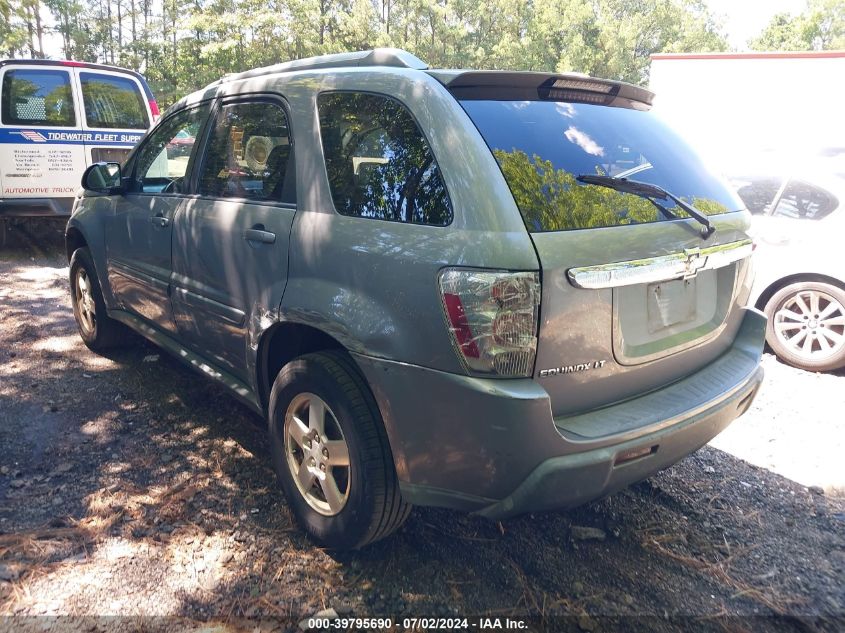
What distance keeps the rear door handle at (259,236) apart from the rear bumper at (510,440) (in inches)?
31.3

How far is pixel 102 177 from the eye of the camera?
4371mm

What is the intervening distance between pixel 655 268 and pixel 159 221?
8.76ft

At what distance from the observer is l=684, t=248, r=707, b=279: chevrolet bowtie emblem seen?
240 cm

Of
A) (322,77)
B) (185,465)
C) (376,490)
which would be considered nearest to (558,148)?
(322,77)

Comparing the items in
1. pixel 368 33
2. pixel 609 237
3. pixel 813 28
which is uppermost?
pixel 813 28

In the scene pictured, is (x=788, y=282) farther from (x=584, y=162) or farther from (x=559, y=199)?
(x=559, y=199)

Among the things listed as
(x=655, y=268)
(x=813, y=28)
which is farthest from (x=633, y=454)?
(x=813, y=28)

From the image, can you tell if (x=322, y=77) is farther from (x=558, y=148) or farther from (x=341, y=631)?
(x=341, y=631)

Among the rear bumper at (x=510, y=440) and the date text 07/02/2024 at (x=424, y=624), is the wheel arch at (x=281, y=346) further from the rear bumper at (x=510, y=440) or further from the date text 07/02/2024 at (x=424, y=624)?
the date text 07/02/2024 at (x=424, y=624)

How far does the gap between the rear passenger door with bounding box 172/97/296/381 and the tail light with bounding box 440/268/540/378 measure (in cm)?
93

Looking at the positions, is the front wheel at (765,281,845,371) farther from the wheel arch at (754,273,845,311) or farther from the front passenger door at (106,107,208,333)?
the front passenger door at (106,107,208,333)

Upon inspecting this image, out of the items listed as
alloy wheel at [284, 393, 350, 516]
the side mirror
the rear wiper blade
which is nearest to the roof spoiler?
the rear wiper blade

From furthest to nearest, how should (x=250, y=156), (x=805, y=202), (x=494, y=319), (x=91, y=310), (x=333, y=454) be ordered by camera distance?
1. (x=805, y=202)
2. (x=91, y=310)
3. (x=250, y=156)
4. (x=333, y=454)
5. (x=494, y=319)

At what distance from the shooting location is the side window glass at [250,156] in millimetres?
2885
